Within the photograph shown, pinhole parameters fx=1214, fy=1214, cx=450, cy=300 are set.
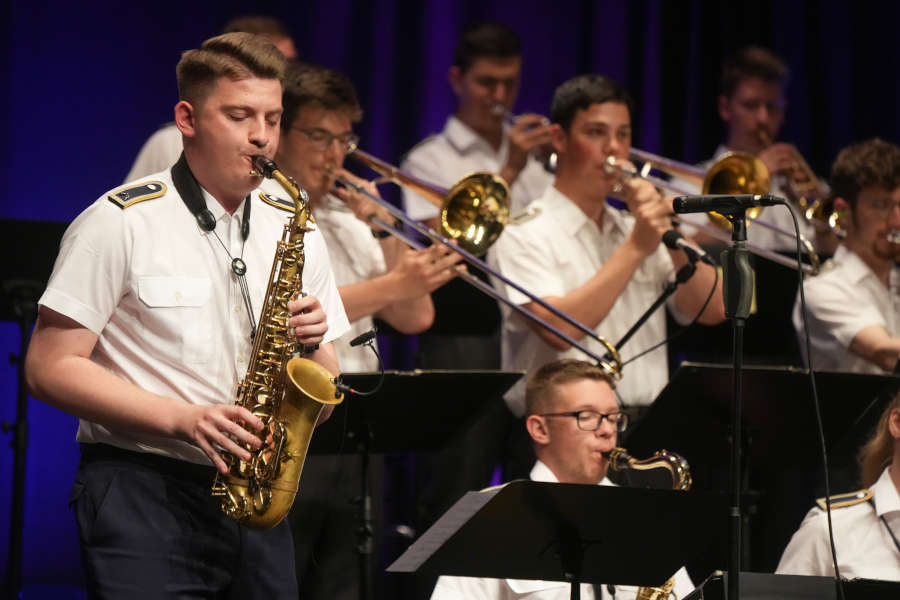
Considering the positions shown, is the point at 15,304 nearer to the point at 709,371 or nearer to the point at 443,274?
the point at 443,274

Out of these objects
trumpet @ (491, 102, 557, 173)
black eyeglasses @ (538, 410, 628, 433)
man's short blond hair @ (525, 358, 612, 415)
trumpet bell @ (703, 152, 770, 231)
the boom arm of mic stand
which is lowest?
black eyeglasses @ (538, 410, 628, 433)

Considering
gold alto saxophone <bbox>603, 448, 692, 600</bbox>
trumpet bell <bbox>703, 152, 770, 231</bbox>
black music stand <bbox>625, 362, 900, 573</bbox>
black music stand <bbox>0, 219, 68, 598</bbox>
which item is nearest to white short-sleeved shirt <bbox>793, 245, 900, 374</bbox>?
trumpet bell <bbox>703, 152, 770, 231</bbox>

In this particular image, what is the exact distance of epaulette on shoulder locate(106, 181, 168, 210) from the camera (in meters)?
2.72

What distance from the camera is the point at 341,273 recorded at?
4309 millimetres

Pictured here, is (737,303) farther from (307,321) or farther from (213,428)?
(213,428)

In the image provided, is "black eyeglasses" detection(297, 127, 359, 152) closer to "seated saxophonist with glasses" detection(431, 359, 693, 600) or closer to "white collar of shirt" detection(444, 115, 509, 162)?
"seated saxophonist with glasses" detection(431, 359, 693, 600)

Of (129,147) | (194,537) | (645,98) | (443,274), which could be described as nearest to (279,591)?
(194,537)

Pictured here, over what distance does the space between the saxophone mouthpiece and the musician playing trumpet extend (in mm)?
1841

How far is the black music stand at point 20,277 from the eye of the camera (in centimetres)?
431

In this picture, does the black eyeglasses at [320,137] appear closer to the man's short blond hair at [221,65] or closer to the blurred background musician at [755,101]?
the man's short blond hair at [221,65]

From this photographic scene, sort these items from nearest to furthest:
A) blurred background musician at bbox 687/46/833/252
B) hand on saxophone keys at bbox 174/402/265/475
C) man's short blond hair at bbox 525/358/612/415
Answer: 1. hand on saxophone keys at bbox 174/402/265/475
2. man's short blond hair at bbox 525/358/612/415
3. blurred background musician at bbox 687/46/833/252

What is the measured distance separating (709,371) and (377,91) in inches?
118

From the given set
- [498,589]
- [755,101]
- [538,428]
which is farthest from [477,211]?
[755,101]

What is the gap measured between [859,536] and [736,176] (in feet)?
6.54
